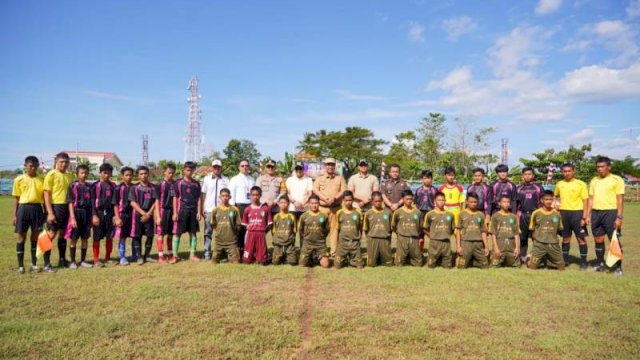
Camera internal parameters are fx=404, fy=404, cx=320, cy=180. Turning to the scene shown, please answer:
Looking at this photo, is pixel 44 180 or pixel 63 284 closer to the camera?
pixel 63 284

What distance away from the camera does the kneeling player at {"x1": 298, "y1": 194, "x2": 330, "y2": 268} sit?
750 centimetres

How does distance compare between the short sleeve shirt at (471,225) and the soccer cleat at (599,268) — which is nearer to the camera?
the soccer cleat at (599,268)

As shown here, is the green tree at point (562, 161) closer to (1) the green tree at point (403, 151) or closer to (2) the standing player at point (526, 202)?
(1) the green tree at point (403, 151)

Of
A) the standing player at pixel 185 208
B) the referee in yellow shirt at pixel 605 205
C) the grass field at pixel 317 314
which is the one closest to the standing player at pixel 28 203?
the grass field at pixel 317 314

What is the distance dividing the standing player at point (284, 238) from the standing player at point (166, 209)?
1.96 meters

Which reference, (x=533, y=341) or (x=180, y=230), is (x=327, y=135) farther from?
(x=533, y=341)

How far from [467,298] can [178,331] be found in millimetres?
3669

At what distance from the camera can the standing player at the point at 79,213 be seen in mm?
7020

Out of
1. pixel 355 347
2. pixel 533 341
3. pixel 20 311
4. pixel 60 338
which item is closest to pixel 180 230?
pixel 20 311

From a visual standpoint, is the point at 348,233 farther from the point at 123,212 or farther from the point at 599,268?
the point at 599,268

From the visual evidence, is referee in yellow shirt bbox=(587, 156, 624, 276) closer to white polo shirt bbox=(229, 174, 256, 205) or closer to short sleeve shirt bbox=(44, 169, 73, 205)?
white polo shirt bbox=(229, 174, 256, 205)

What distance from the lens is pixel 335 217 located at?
796cm

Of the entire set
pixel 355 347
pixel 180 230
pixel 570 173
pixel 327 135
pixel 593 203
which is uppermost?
pixel 327 135

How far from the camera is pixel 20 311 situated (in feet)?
15.7
